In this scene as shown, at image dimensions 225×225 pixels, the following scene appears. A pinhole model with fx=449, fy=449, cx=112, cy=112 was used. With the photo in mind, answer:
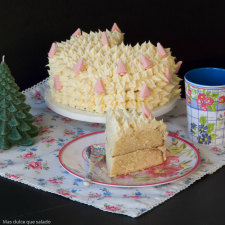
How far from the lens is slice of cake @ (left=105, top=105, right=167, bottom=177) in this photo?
5.53ft

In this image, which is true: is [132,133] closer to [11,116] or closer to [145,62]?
[145,62]

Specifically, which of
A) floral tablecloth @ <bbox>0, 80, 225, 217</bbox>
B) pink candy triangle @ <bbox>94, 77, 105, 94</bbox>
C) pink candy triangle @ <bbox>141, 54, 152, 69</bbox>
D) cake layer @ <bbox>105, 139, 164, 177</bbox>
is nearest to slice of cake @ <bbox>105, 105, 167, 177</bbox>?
cake layer @ <bbox>105, 139, 164, 177</bbox>

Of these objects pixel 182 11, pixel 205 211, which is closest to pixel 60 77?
pixel 205 211

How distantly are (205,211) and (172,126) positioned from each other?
28.5 inches

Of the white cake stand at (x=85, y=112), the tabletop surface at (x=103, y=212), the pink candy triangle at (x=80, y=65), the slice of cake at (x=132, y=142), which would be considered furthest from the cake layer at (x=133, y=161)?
the pink candy triangle at (x=80, y=65)

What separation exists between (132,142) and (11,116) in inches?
23.8

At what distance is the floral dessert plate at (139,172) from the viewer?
1667 mm

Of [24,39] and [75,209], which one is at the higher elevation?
[24,39]

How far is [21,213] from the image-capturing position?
155cm

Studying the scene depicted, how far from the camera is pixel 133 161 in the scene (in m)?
1.74

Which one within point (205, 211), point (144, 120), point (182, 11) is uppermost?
point (182, 11)

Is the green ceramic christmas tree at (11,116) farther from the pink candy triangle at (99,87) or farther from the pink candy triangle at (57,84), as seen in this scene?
the pink candy triangle at (99,87)

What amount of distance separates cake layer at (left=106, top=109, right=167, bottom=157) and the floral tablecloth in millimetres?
159

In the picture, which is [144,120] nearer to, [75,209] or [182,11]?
[75,209]
